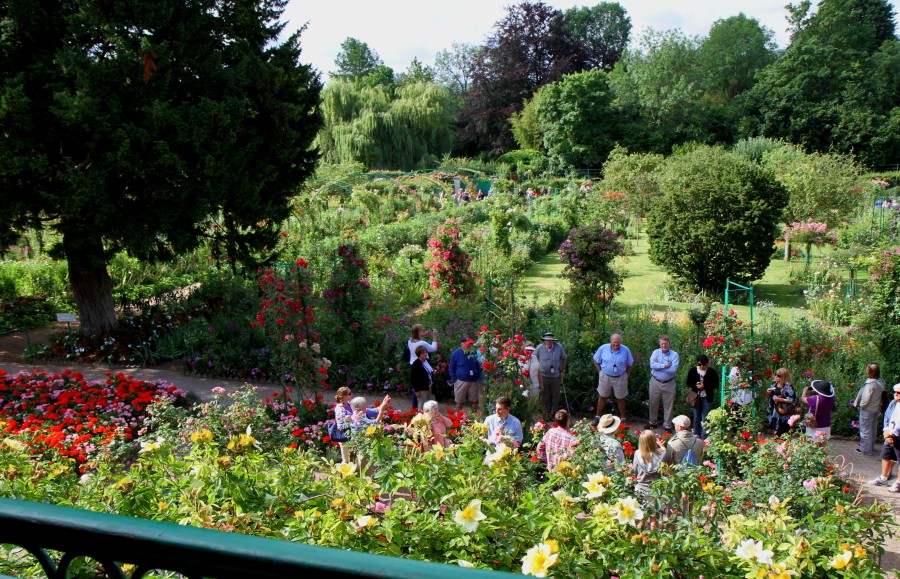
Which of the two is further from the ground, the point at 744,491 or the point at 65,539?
the point at 65,539

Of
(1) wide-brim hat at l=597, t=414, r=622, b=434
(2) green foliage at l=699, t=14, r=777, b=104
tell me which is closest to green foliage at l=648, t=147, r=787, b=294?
(1) wide-brim hat at l=597, t=414, r=622, b=434

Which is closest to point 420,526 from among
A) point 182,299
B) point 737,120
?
point 182,299

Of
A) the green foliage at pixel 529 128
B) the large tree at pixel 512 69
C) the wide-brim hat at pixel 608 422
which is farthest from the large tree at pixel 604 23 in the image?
the wide-brim hat at pixel 608 422

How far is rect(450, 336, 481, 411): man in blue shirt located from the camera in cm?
809

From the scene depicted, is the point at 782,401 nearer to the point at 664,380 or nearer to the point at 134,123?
the point at 664,380

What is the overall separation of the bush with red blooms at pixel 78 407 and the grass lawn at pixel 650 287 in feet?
21.1

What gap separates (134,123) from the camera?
31.8ft

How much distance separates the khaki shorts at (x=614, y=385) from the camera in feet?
26.8

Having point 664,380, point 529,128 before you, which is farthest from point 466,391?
point 529,128

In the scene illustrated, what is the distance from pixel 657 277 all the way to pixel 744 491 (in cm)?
1153

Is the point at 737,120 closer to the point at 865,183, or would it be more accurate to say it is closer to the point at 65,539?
the point at 865,183

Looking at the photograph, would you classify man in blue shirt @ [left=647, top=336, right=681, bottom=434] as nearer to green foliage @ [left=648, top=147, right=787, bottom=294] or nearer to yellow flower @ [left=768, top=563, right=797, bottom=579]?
yellow flower @ [left=768, top=563, right=797, bottom=579]

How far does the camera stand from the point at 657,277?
52.3 ft

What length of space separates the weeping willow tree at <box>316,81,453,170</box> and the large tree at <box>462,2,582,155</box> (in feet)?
26.5
